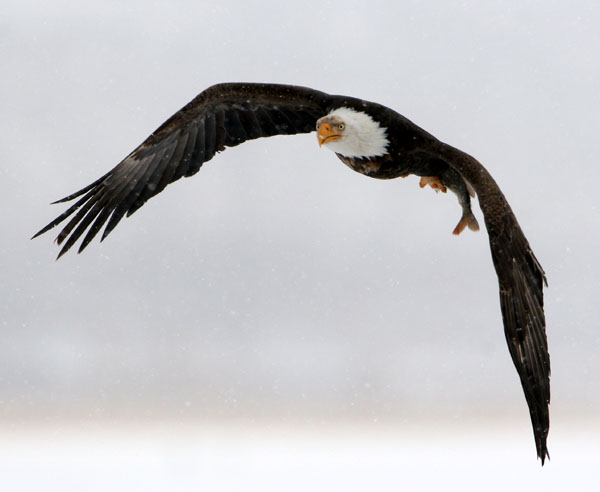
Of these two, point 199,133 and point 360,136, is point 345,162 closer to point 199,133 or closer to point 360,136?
point 360,136

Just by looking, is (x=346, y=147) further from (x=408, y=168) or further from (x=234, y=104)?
(x=234, y=104)

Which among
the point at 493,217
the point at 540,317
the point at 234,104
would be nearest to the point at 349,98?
the point at 234,104

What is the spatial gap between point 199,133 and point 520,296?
2.32 metres

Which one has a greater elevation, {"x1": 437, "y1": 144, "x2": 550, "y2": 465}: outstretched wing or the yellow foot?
the yellow foot

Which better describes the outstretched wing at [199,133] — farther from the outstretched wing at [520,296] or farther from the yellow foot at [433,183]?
the outstretched wing at [520,296]

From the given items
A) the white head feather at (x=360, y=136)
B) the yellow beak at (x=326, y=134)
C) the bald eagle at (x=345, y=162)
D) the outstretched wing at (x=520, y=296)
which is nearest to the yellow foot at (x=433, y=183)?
the bald eagle at (x=345, y=162)

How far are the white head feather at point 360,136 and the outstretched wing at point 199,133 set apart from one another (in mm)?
284

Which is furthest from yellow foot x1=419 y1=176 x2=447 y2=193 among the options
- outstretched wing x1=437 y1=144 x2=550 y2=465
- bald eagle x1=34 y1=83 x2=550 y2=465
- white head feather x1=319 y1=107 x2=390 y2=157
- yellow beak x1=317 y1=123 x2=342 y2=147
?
outstretched wing x1=437 y1=144 x2=550 y2=465

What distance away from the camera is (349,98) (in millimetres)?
5191

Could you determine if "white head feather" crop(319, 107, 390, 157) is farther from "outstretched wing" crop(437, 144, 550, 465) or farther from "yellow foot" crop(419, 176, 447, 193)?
"outstretched wing" crop(437, 144, 550, 465)

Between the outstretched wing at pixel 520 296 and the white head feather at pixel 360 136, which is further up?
the white head feather at pixel 360 136

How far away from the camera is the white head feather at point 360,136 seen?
502cm

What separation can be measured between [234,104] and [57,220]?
4.85 feet

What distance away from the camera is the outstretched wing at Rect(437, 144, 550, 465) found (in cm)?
420
